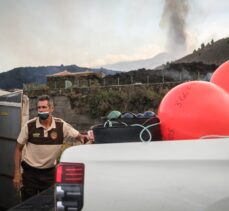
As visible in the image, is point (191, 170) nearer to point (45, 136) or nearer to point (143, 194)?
point (143, 194)

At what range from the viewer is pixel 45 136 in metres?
4.62

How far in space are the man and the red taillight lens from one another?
7.52ft

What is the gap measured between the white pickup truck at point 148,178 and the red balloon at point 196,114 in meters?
0.29

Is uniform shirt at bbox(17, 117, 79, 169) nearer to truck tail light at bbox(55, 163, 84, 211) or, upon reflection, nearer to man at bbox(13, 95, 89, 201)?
man at bbox(13, 95, 89, 201)

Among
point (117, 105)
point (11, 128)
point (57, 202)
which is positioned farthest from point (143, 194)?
point (117, 105)

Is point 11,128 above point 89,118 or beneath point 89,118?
above

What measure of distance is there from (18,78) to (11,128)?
3328 centimetres

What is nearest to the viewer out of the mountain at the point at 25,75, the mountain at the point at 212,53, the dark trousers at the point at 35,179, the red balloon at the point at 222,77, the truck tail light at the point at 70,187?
the truck tail light at the point at 70,187

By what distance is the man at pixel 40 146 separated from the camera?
4609mm

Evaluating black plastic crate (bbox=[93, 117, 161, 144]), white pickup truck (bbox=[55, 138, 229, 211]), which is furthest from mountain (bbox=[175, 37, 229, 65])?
white pickup truck (bbox=[55, 138, 229, 211])

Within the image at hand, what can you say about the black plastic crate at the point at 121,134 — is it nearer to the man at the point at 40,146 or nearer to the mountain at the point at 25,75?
the man at the point at 40,146

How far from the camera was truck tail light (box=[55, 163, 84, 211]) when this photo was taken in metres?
2.22

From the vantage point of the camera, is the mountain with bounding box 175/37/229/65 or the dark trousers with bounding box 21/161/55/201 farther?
the mountain with bounding box 175/37/229/65

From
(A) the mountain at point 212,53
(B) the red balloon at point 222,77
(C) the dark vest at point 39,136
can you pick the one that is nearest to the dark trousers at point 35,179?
(C) the dark vest at point 39,136
